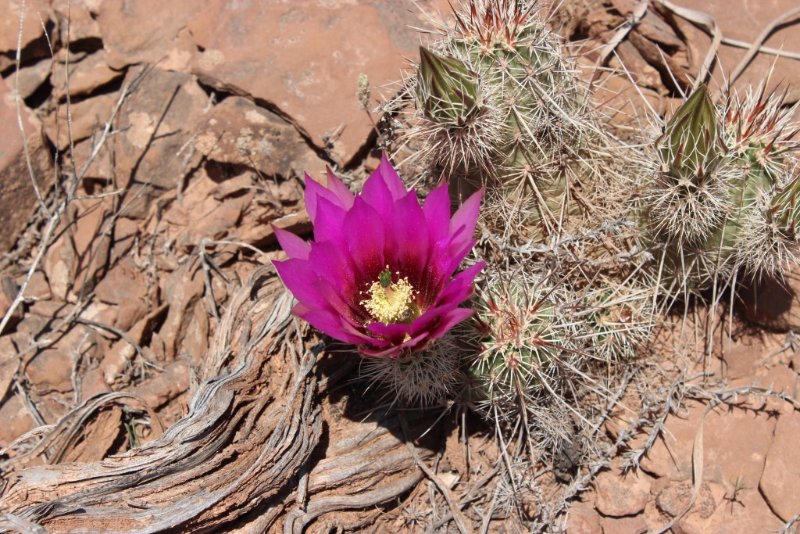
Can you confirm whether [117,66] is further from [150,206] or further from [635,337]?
[635,337]

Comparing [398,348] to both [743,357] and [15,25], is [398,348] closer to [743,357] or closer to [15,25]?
[743,357]

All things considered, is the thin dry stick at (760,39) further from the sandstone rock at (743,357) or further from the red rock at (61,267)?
the red rock at (61,267)

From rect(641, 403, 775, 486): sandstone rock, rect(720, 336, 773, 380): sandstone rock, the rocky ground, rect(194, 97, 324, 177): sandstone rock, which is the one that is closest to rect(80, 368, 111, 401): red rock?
the rocky ground

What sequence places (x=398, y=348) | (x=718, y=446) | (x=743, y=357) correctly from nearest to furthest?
1. (x=398, y=348)
2. (x=718, y=446)
3. (x=743, y=357)

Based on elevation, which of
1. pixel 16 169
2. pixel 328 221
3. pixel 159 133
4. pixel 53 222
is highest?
pixel 328 221

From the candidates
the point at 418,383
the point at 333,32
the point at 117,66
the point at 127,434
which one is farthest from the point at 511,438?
the point at 117,66

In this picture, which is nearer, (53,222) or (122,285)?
(53,222)

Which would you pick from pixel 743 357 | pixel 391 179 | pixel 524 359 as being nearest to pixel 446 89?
pixel 391 179
